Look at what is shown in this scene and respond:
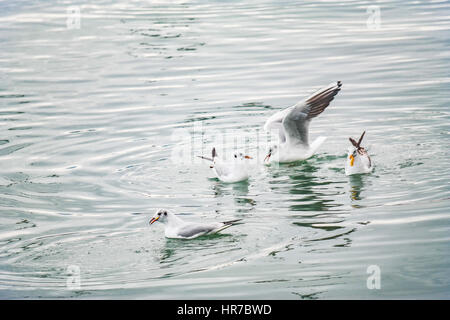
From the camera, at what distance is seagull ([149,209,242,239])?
33.1 ft

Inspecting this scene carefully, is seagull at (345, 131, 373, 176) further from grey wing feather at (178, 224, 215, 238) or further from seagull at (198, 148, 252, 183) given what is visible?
grey wing feather at (178, 224, 215, 238)

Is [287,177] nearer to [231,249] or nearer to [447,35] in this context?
[231,249]

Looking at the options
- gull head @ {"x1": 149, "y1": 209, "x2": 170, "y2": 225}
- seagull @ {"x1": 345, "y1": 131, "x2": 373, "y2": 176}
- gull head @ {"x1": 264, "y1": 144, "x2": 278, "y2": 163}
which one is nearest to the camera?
gull head @ {"x1": 149, "y1": 209, "x2": 170, "y2": 225}

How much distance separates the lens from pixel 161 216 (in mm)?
10352

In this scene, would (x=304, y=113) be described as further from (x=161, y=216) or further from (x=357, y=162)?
(x=161, y=216)

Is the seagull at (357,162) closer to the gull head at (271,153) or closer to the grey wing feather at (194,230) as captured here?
the gull head at (271,153)

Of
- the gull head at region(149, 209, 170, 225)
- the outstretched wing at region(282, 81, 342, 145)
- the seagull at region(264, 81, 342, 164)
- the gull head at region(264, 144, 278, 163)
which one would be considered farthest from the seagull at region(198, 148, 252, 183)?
the gull head at region(149, 209, 170, 225)

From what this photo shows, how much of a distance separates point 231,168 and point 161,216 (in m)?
2.72

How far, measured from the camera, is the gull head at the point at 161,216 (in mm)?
10312

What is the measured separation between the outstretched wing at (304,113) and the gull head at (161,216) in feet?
13.2

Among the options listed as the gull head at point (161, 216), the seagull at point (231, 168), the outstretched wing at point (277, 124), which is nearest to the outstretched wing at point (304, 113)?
Result: the outstretched wing at point (277, 124)

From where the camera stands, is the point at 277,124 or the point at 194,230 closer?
the point at 194,230

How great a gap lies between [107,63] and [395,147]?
10908 mm

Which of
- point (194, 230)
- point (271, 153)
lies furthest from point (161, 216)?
point (271, 153)
